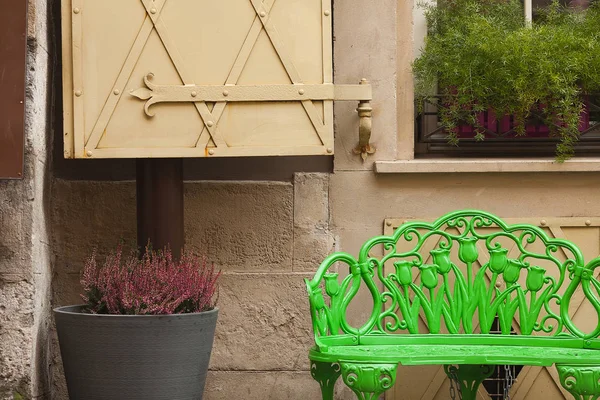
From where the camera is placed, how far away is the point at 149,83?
5.07 metres

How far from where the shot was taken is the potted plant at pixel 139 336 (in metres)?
4.58

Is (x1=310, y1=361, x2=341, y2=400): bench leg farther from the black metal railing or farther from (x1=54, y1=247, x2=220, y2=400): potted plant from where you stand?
the black metal railing

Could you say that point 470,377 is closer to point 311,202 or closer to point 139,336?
point 311,202

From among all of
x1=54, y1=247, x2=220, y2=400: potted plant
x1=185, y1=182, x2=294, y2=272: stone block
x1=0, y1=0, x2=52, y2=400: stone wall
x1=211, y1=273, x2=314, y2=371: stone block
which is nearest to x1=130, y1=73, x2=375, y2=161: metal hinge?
x1=0, y1=0, x2=52, y2=400: stone wall

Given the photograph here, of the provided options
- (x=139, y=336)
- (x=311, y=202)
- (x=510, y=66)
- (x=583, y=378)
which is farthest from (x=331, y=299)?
(x=510, y=66)

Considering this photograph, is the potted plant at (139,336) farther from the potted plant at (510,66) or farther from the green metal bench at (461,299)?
the potted plant at (510,66)

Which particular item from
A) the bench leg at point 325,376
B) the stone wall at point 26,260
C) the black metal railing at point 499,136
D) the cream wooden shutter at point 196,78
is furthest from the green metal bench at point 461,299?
the stone wall at point 26,260

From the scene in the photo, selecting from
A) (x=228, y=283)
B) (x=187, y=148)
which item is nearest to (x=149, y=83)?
(x=187, y=148)

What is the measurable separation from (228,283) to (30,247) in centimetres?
114

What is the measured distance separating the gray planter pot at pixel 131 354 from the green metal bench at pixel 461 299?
24.6 inches

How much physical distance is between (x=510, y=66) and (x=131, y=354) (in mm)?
2486

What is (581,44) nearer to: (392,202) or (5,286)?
(392,202)

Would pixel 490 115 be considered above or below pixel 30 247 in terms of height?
above

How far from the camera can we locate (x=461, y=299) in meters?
5.10
